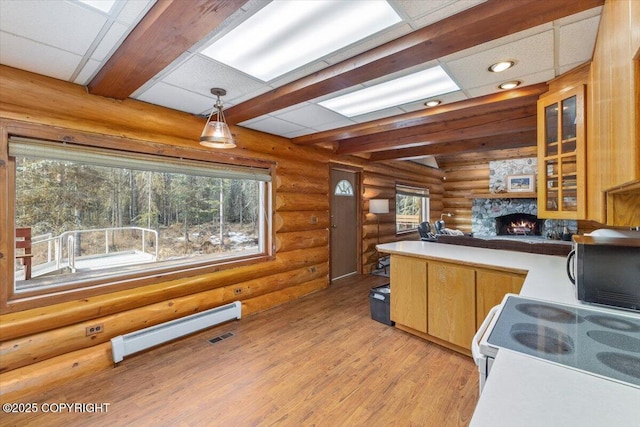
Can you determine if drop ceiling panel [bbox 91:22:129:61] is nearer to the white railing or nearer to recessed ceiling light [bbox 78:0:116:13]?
recessed ceiling light [bbox 78:0:116:13]

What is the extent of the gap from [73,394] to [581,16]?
13.5 ft

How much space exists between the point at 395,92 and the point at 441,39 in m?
1.01

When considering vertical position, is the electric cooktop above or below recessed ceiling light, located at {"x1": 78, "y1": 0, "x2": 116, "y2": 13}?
below

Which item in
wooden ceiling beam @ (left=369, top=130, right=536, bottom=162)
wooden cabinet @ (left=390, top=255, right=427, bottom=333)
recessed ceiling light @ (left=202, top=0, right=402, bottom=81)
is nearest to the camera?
recessed ceiling light @ (left=202, top=0, right=402, bottom=81)

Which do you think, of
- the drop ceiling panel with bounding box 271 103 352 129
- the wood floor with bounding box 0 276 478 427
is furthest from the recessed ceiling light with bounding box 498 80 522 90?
the wood floor with bounding box 0 276 478 427

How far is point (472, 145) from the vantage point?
4.83m

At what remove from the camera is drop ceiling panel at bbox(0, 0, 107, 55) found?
4.78 feet

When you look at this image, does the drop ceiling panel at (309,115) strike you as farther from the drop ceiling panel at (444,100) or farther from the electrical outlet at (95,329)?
the electrical outlet at (95,329)

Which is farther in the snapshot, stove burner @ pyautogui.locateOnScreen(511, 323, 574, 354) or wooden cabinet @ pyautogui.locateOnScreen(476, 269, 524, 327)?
wooden cabinet @ pyautogui.locateOnScreen(476, 269, 524, 327)

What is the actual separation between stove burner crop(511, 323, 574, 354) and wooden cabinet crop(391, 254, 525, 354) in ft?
4.11

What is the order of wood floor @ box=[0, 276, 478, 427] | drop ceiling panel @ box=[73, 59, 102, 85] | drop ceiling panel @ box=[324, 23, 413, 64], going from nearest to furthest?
1. drop ceiling panel @ box=[324, 23, 413, 64]
2. wood floor @ box=[0, 276, 478, 427]
3. drop ceiling panel @ box=[73, 59, 102, 85]

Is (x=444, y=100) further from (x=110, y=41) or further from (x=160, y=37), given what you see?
(x=110, y=41)

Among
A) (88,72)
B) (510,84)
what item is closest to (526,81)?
(510,84)

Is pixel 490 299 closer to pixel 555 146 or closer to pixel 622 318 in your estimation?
pixel 622 318
